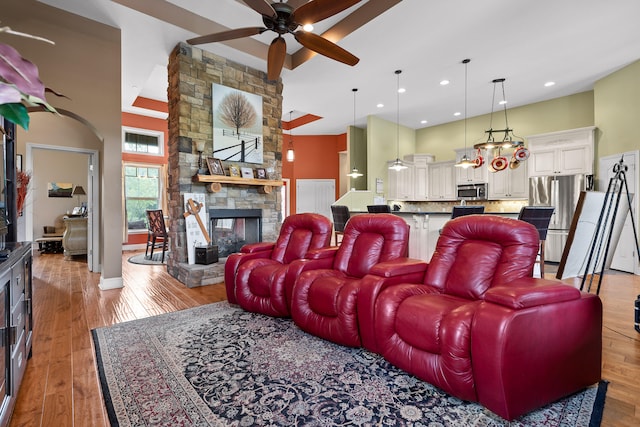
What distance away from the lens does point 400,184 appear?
8.57m

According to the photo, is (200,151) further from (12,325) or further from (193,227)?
(12,325)

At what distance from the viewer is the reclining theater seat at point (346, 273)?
7.66 ft

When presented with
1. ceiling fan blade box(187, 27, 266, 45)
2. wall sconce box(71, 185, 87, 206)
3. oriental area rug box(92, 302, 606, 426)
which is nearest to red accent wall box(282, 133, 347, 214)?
wall sconce box(71, 185, 87, 206)

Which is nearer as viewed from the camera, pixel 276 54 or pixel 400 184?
pixel 276 54

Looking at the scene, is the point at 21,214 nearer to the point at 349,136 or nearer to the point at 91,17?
the point at 91,17

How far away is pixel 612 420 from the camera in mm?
1592

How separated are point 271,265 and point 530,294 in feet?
7.43

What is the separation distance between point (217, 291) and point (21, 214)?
13.0 ft

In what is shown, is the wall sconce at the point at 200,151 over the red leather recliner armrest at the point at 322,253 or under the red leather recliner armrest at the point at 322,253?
over

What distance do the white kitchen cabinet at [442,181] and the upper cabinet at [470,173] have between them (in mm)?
178

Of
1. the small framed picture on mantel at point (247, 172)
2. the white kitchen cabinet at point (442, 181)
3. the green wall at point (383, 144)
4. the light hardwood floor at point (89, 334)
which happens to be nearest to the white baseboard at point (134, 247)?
the light hardwood floor at point (89, 334)

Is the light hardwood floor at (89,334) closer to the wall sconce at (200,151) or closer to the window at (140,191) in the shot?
the wall sconce at (200,151)

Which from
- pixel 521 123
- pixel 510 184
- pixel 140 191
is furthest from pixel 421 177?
pixel 140 191

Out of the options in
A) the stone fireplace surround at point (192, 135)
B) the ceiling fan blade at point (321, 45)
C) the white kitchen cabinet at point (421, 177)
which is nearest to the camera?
the ceiling fan blade at point (321, 45)
